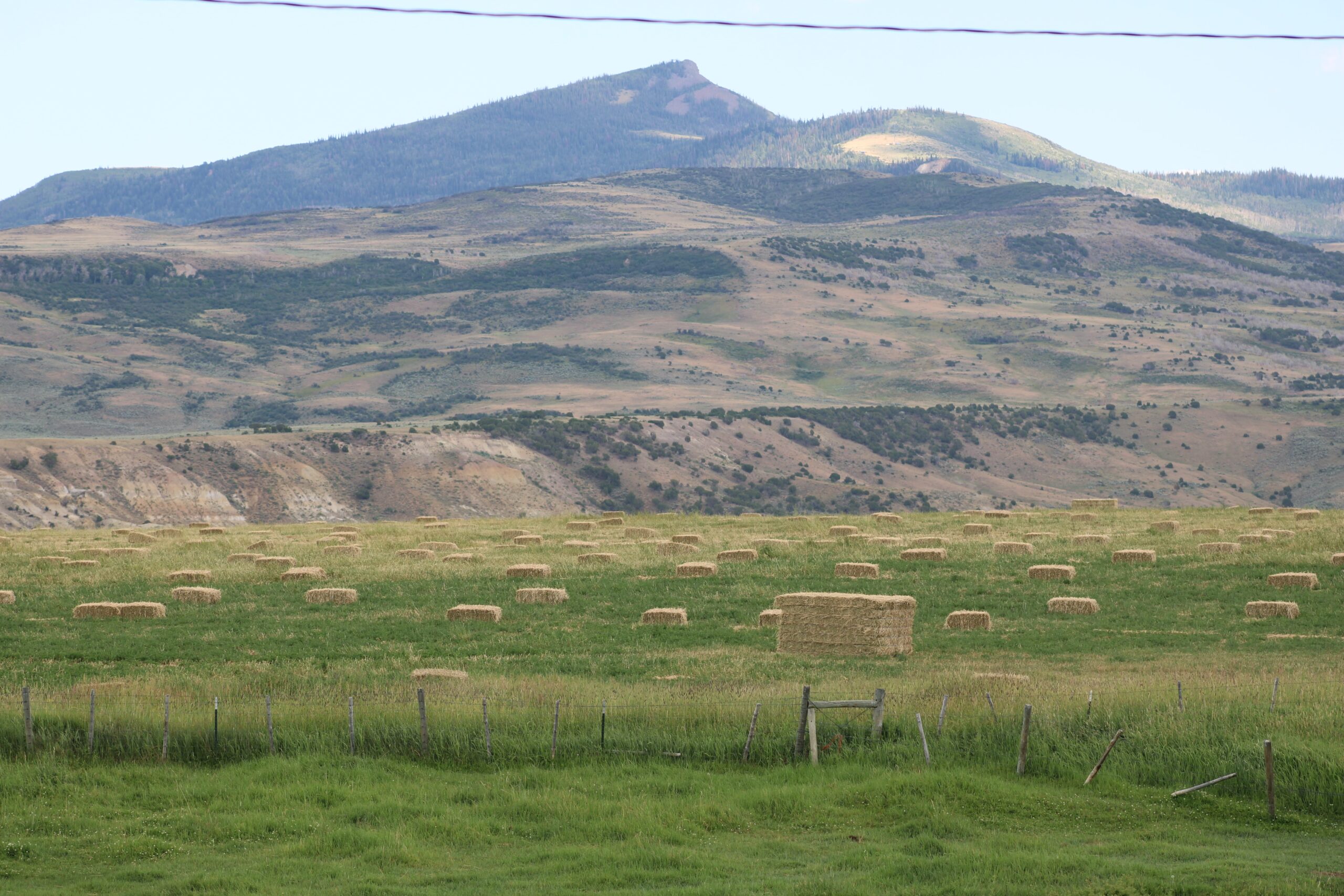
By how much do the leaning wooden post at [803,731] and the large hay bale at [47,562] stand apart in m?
29.5

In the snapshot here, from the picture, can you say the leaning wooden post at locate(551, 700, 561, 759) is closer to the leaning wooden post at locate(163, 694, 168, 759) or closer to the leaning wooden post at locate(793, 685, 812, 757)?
the leaning wooden post at locate(793, 685, 812, 757)

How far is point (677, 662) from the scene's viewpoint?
27547 millimetres

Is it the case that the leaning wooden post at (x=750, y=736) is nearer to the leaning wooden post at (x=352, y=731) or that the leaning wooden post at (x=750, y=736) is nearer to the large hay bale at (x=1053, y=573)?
the leaning wooden post at (x=352, y=731)

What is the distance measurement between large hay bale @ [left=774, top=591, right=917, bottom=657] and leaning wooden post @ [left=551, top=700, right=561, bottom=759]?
9.05 m

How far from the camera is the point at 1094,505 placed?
65188 millimetres

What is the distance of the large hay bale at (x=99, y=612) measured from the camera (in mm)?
33500

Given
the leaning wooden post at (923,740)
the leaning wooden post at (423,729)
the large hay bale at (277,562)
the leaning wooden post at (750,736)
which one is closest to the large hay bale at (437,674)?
the leaning wooden post at (423,729)

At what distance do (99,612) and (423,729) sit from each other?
1599cm

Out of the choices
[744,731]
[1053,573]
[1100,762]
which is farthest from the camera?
[1053,573]

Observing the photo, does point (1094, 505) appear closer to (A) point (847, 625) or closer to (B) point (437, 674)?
(A) point (847, 625)

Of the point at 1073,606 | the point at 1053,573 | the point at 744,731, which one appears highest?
the point at 744,731

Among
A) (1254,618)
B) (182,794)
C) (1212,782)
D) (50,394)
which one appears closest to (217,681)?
(182,794)

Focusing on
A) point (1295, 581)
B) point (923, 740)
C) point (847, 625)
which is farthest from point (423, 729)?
point (1295, 581)

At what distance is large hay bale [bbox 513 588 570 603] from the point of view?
3581 centimetres
